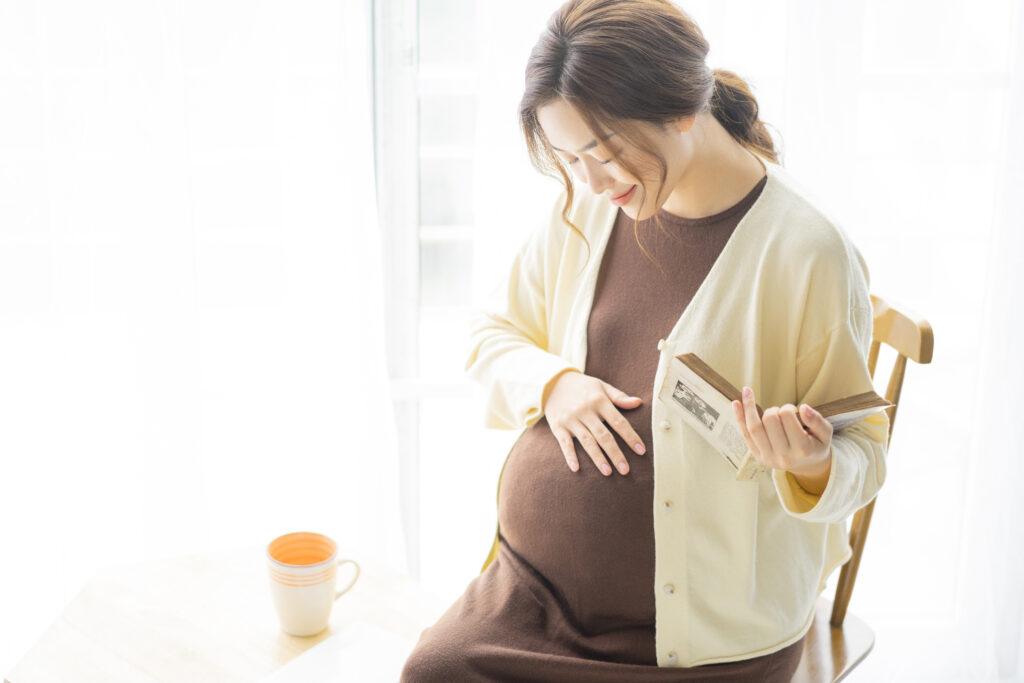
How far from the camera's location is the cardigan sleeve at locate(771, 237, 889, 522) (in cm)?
104

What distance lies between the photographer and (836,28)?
1.67 m

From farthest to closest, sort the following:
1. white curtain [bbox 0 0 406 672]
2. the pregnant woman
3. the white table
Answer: white curtain [bbox 0 0 406 672]
the white table
the pregnant woman

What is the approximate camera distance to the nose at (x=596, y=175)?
3.52 feet

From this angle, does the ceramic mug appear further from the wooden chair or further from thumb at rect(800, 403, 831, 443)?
thumb at rect(800, 403, 831, 443)

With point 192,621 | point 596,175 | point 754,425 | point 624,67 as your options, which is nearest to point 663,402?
point 754,425

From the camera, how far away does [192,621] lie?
1.27 metres

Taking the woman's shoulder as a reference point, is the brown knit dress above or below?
below

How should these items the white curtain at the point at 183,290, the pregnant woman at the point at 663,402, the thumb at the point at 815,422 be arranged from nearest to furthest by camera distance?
1. the thumb at the point at 815,422
2. the pregnant woman at the point at 663,402
3. the white curtain at the point at 183,290

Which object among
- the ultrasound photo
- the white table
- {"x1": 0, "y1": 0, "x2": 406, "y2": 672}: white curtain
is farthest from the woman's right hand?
{"x1": 0, "y1": 0, "x2": 406, "y2": 672}: white curtain

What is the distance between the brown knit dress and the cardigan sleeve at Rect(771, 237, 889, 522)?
0.17 m

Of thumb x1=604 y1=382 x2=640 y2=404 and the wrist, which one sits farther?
thumb x1=604 y1=382 x2=640 y2=404

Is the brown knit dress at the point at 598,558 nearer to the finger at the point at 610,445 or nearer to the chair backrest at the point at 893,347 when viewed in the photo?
the finger at the point at 610,445

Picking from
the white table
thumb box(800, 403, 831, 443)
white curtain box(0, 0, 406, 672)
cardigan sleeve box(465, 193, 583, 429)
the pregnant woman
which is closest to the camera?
thumb box(800, 403, 831, 443)

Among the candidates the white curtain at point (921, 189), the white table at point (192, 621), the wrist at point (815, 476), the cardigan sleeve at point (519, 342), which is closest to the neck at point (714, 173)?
the cardigan sleeve at point (519, 342)
